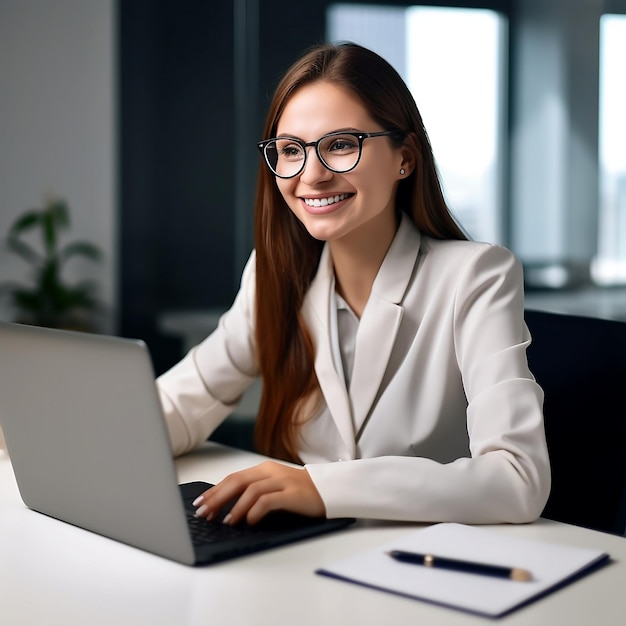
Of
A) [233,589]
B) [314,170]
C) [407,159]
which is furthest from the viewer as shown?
[407,159]

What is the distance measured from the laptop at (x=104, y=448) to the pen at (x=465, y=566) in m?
0.16

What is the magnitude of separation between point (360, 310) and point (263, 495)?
62 cm

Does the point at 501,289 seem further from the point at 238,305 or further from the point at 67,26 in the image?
the point at 67,26

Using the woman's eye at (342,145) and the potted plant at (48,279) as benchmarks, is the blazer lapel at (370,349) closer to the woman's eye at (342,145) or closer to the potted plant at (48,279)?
the woman's eye at (342,145)

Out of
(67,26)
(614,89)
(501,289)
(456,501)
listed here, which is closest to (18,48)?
(67,26)

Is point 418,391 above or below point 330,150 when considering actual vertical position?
below

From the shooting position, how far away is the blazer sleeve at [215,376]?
5.53 ft

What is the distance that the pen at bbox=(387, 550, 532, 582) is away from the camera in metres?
0.95

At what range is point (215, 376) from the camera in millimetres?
1748

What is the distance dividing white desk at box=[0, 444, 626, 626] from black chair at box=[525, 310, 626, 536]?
1.08 feet

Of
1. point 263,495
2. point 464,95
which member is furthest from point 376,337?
point 464,95

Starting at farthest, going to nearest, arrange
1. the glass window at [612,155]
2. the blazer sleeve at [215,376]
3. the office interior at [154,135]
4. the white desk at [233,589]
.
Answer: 1. the office interior at [154,135]
2. the glass window at [612,155]
3. the blazer sleeve at [215,376]
4. the white desk at [233,589]

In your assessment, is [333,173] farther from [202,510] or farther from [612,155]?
[612,155]

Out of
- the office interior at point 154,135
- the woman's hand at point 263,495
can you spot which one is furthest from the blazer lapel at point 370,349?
the office interior at point 154,135
